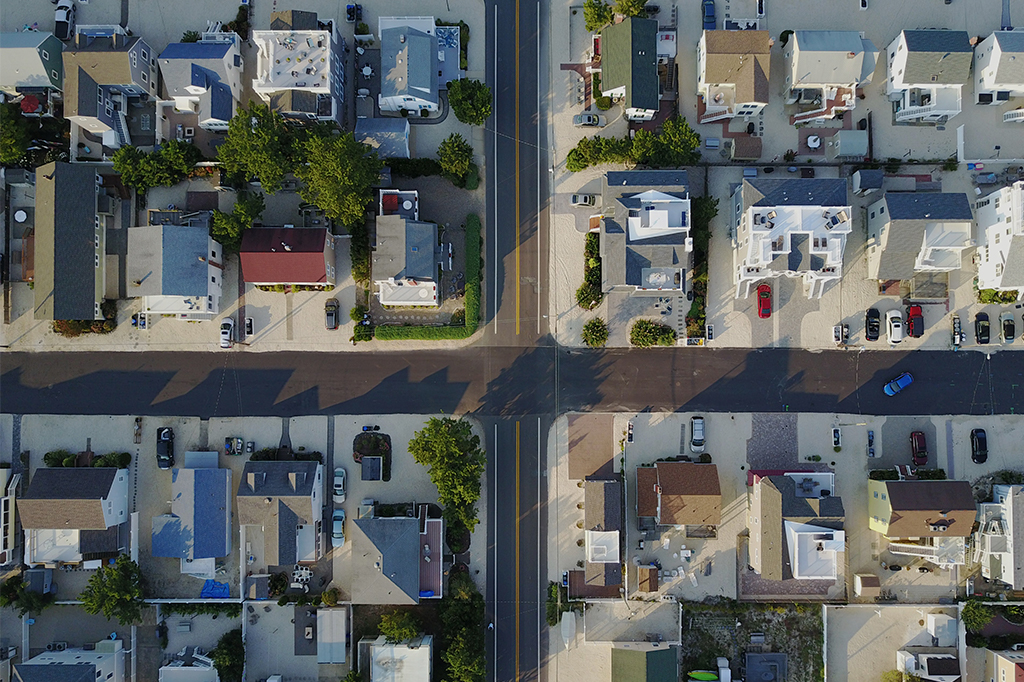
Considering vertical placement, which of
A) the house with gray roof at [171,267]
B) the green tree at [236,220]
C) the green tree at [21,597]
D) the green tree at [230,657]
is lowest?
the green tree at [230,657]

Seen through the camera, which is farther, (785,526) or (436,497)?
(436,497)

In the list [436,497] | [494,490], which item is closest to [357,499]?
[436,497]

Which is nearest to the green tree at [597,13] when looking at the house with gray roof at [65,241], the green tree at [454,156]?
the green tree at [454,156]

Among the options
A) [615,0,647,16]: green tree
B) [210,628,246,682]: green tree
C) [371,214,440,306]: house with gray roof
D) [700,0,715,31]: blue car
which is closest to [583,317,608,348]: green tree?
[371,214,440,306]: house with gray roof

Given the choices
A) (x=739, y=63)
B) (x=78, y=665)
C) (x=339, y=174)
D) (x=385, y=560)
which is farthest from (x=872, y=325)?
(x=78, y=665)

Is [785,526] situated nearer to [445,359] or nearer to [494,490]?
[494,490]

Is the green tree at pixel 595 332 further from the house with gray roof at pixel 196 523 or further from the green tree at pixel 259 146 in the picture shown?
the house with gray roof at pixel 196 523

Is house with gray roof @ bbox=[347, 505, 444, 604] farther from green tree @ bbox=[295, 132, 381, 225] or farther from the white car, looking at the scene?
the white car
